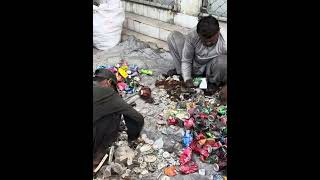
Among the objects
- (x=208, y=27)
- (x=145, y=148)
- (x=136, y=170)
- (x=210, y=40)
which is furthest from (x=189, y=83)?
(x=136, y=170)

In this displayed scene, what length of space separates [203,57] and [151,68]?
111cm

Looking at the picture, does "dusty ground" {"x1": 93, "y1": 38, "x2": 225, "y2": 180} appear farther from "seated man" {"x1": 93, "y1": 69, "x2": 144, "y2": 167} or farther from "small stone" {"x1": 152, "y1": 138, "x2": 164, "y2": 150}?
"seated man" {"x1": 93, "y1": 69, "x2": 144, "y2": 167}

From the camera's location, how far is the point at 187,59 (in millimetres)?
4938

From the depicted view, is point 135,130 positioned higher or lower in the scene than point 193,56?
lower

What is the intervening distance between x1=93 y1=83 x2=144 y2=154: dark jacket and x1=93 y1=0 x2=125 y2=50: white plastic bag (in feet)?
10.1

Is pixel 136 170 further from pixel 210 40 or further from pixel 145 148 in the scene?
pixel 210 40

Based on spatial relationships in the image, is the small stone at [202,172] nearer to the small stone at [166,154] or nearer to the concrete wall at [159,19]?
the small stone at [166,154]

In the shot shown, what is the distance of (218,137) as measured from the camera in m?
3.68

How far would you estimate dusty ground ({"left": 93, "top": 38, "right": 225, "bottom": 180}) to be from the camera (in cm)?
365

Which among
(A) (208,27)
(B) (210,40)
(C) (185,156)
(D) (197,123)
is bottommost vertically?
(C) (185,156)

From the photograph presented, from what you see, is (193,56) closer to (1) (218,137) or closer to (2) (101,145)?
(1) (218,137)
